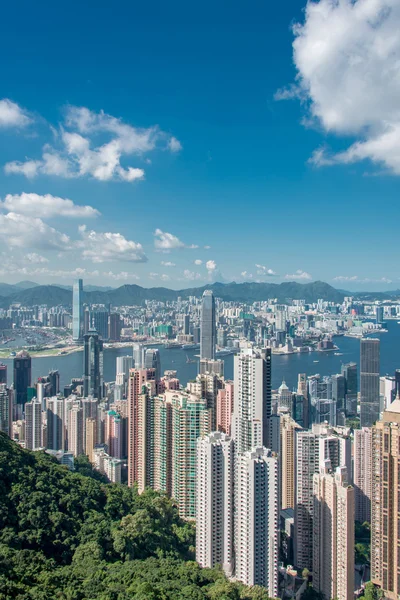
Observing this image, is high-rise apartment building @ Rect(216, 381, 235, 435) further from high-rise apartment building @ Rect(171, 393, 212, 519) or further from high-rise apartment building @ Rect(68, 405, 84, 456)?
high-rise apartment building @ Rect(68, 405, 84, 456)

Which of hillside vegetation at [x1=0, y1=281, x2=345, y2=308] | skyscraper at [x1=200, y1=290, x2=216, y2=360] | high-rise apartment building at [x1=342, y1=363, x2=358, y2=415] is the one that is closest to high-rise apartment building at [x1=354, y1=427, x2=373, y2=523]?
high-rise apartment building at [x1=342, y1=363, x2=358, y2=415]

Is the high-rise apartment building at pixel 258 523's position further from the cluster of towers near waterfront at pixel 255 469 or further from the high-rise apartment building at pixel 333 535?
the high-rise apartment building at pixel 333 535

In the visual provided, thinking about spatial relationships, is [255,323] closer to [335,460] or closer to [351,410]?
[351,410]

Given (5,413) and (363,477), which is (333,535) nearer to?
(363,477)

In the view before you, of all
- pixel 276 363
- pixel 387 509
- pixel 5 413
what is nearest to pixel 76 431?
pixel 5 413

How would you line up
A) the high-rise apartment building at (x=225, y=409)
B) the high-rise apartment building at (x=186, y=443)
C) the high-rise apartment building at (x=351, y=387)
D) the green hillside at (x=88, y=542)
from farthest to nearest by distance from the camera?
1. the high-rise apartment building at (x=351, y=387)
2. the high-rise apartment building at (x=225, y=409)
3. the high-rise apartment building at (x=186, y=443)
4. the green hillside at (x=88, y=542)

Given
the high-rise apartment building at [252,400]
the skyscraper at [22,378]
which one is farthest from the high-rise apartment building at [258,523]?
the skyscraper at [22,378]
